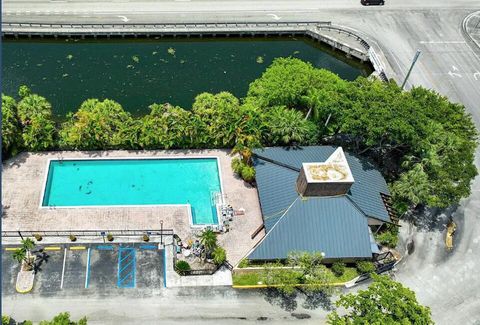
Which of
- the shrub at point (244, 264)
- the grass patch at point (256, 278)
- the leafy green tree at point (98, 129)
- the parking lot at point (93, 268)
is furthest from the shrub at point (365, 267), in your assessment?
the leafy green tree at point (98, 129)

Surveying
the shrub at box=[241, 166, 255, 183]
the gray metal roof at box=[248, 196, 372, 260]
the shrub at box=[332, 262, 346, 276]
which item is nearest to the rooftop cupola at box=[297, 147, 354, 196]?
the gray metal roof at box=[248, 196, 372, 260]

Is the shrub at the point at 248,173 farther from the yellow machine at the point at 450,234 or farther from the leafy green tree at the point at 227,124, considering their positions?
the yellow machine at the point at 450,234

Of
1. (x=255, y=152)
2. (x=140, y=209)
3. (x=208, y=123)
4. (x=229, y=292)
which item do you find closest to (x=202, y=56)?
(x=208, y=123)

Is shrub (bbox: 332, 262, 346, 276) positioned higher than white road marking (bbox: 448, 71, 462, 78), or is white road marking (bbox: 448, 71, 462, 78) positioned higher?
white road marking (bbox: 448, 71, 462, 78)

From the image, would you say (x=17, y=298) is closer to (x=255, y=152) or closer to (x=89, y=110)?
(x=89, y=110)

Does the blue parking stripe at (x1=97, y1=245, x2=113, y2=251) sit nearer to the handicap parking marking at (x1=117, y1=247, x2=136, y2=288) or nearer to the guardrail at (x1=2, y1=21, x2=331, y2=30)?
the handicap parking marking at (x1=117, y1=247, x2=136, y2=288)

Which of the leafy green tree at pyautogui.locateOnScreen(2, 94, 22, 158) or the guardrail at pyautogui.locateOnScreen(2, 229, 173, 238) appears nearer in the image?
the guardrail at pyautogui.locateOnScreen(2, 229, 173, 238)

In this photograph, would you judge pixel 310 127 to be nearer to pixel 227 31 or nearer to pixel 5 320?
pixel 227 31
